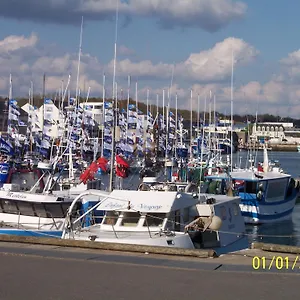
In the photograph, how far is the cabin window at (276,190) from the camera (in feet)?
153

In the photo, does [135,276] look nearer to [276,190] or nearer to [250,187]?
[250,187]

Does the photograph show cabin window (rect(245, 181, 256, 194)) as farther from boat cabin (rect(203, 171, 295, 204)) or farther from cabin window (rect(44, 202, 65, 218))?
cabin window (rect(44, 202, 65, 218))

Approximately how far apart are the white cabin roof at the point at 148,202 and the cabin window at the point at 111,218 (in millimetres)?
283

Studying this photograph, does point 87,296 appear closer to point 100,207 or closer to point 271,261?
point 271,261

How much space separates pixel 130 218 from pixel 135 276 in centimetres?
1187

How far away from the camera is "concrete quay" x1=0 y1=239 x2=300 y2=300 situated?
12.2m

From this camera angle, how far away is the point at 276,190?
47.8 m

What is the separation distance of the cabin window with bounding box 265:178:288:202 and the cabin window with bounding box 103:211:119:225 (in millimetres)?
22165

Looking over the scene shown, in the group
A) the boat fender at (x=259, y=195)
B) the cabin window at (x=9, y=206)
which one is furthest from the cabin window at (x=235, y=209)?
the boat fender at (x=259, y=195)
